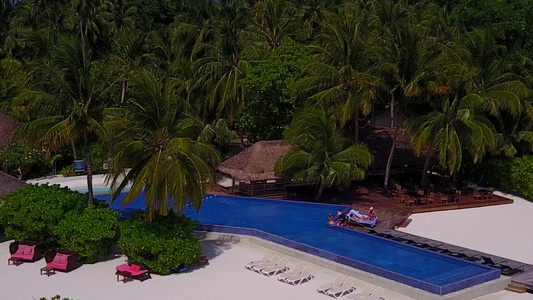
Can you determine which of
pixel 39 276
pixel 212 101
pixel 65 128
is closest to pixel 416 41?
pixel 212 101

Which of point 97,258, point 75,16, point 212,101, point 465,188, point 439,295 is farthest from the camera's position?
point 75,16

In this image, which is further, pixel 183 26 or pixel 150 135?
pixel 183 26

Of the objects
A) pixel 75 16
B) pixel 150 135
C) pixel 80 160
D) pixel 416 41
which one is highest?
pixel 75 16

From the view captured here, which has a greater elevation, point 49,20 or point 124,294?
point 49,20

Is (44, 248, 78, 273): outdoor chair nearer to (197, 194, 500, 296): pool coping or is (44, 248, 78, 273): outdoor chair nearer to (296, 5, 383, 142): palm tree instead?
(197, 194, 500, 296): pool coping

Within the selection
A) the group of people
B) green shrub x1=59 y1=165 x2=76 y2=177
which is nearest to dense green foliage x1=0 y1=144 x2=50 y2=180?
green shrub x1=59 y1=165 x2=76 y2=177

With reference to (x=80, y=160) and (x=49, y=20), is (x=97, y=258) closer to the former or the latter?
(x=80, y=160)
